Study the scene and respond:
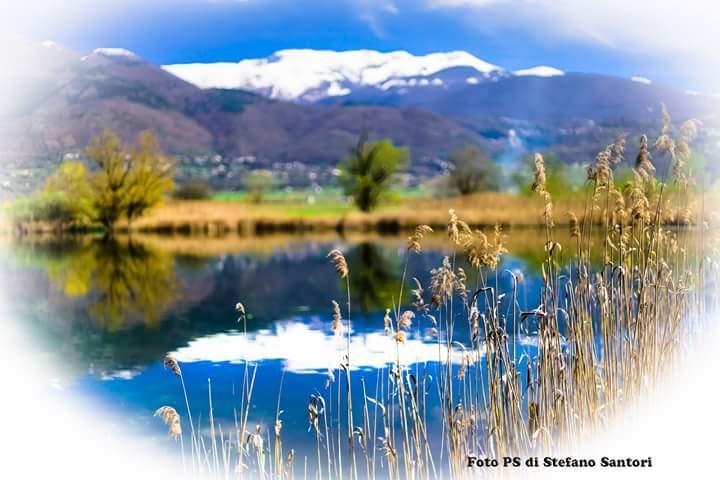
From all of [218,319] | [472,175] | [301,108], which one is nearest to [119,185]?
[472,175]

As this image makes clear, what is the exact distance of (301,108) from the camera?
9188 centimetres

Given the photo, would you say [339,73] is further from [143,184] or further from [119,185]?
[119,185]

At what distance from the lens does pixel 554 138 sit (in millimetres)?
48719

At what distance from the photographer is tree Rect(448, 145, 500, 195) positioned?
1522 inches

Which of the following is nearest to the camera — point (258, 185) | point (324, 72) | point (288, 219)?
point (288, 219)

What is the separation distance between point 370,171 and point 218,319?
82.8 feet

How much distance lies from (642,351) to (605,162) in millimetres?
1199

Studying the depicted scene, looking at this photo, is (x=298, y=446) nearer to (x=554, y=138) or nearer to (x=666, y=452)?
(x=666, y=452)

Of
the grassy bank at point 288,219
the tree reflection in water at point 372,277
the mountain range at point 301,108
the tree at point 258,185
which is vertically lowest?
the tree reflection in water at point 372,277

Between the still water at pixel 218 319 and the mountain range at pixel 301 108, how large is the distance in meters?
4.89

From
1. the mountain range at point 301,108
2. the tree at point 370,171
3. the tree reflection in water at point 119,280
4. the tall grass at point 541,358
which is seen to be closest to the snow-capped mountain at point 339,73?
the mountain range at point 301,108

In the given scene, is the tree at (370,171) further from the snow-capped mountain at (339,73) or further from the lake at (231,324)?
the lake at (231,324)

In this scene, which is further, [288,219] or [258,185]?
[258,185]

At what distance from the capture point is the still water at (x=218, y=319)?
7598mm
